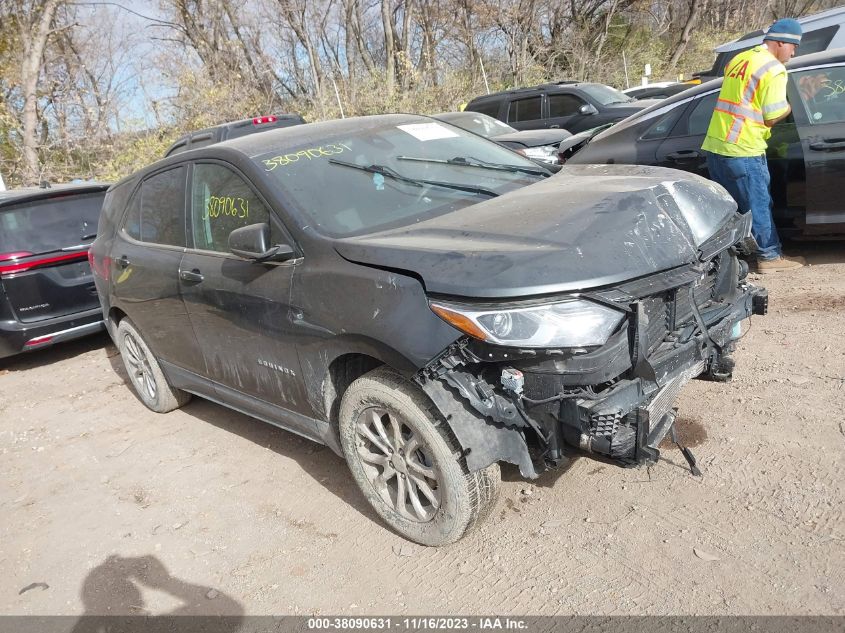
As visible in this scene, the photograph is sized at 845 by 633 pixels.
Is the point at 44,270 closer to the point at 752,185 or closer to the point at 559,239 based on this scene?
the point at 559,239

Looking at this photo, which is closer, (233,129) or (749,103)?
(749,103)

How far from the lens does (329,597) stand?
2748mm

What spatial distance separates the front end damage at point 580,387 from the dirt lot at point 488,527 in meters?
0.48

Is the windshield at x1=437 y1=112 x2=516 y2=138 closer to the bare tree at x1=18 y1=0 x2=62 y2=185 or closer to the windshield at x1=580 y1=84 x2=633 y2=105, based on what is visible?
the windshield at x1=580 y1=84 x2=633 y2=105

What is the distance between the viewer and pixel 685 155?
19.0 feet

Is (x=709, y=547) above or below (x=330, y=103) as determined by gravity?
below

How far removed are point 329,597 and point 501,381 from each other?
1202mm

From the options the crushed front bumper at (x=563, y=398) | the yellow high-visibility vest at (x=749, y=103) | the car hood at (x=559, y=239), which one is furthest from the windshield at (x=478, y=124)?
the crushed front bumper at (x=563, y=398)

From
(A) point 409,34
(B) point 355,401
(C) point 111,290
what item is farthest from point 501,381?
(A) point 409,34

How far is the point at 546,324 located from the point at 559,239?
0.38 m

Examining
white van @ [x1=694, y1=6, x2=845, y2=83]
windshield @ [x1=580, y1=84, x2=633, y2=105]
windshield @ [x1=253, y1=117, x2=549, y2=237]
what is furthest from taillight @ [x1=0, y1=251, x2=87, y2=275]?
windshield @ [x1=580, y1=84, x2=633, y2=105]

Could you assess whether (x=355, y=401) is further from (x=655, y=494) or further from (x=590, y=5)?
(x=590, y=5)

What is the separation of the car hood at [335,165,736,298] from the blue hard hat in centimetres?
263

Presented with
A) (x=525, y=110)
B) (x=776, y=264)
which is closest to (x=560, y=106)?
(x=525, y=110)
